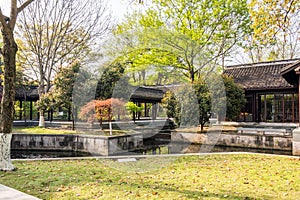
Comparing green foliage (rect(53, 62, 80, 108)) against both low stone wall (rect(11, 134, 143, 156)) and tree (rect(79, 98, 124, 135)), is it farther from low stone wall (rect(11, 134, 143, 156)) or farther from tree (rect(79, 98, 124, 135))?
tree (rect(79, 98, 124, 135))

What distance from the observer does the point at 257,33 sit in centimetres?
859

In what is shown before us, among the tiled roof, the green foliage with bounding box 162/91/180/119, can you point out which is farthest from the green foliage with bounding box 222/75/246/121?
the green foliage with bounding box 162/91/180/119

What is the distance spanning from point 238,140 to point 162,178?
8408mm

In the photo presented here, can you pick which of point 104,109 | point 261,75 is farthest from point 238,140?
point 261,75

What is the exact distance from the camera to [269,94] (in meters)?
16.8

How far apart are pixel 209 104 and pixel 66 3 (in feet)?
33.7

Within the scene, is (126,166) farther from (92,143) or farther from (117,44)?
(117,44)

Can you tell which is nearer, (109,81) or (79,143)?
(79,143)

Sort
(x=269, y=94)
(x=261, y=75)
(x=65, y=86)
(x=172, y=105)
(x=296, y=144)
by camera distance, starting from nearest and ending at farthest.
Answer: (x=296, y=144) < (x=65, y=86) < (x=172, y=105) < (x=269, y=94) < (x=261, y=75)

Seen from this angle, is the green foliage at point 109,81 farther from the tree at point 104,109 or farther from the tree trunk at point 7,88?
the tree trunk at point 7,88

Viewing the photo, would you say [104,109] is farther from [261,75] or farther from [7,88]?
[261,75]

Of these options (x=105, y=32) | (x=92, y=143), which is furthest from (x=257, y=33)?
(x=105, y=32)

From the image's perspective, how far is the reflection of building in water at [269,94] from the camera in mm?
15883

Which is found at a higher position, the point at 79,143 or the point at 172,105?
the point at 172,105
